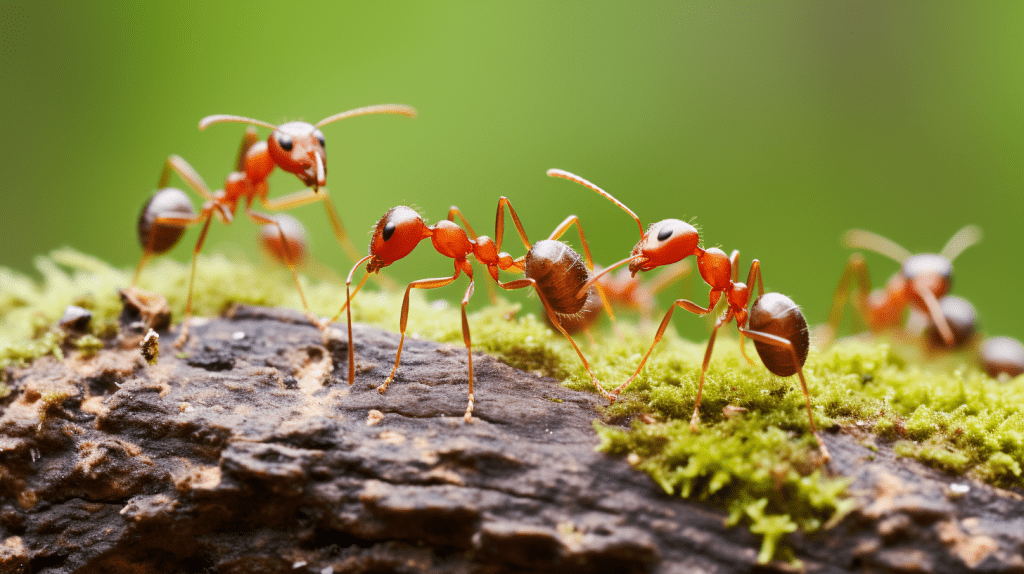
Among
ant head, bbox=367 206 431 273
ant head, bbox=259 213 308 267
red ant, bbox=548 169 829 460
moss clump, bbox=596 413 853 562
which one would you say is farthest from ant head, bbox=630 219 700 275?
ant head, bbox=259 213 308 267

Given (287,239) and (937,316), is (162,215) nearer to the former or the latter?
(287,239)

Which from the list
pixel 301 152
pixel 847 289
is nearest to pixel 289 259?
pixel 301 152

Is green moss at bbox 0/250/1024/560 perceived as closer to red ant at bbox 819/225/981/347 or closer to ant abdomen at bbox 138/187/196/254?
ant abdomen at bbox 138/187/196/254

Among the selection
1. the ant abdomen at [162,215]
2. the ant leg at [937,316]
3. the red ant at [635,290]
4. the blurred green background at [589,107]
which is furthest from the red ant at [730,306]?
the blurred green background at [589,107]

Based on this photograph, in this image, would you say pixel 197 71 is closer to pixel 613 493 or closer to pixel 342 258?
pixel 342 258

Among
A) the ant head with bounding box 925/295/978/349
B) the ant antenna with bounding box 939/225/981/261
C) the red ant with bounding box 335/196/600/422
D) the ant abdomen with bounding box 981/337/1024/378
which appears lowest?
the red ant with bounding box 335/196/600/422

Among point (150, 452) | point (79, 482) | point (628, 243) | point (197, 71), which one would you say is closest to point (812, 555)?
point (150, 452)
